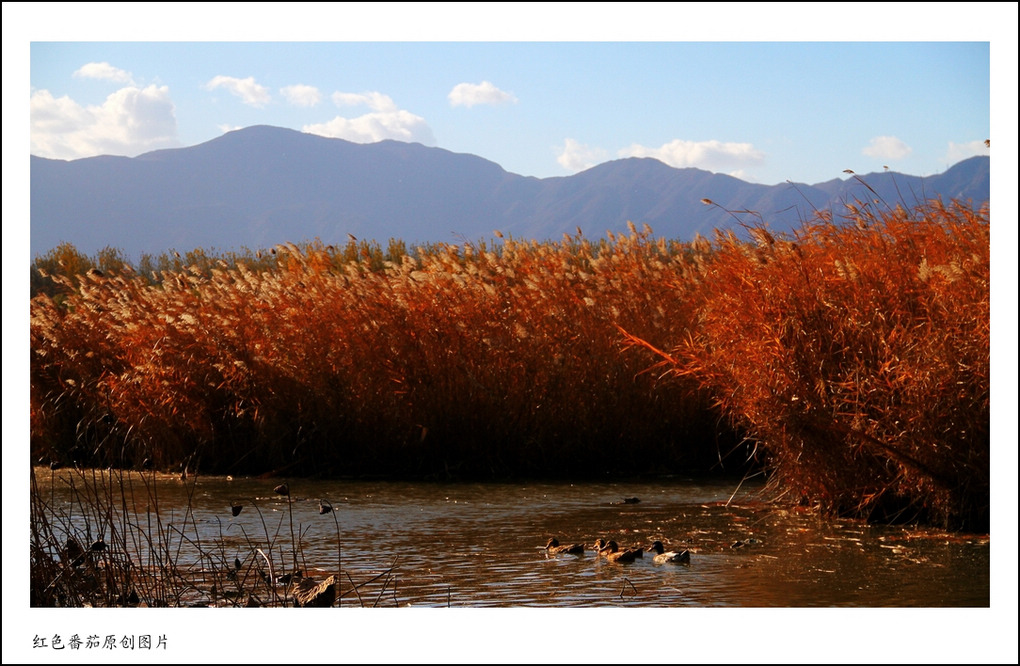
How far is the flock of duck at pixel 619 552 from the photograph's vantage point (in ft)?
21.2

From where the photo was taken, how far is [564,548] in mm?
6773

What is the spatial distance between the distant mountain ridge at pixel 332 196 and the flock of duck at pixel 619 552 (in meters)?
125

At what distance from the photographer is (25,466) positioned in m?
4.75

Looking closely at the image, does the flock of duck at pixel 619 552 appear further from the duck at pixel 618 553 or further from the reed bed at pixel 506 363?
the reed bed at pixel 506 363

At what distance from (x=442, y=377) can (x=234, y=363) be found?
2.02 meters

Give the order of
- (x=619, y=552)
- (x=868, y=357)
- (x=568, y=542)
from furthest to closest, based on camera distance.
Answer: (x=868, y=357), (x=568, y=542), (x=619, y=552)

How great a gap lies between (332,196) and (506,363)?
526 ft

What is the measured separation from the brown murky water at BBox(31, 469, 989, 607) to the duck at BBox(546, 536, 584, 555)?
0.06 meters

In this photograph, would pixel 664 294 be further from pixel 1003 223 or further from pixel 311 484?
pixel 1003 223

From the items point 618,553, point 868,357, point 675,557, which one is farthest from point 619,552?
point 868,357

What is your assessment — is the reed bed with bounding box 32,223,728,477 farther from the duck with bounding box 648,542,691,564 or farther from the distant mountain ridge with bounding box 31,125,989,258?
the distant mountain ridge with bounding box 31,125,989,258

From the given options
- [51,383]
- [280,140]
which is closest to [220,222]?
[280,140]

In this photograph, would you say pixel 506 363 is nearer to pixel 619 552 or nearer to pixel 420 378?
pixel 420 378

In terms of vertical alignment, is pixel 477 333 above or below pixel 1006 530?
above
